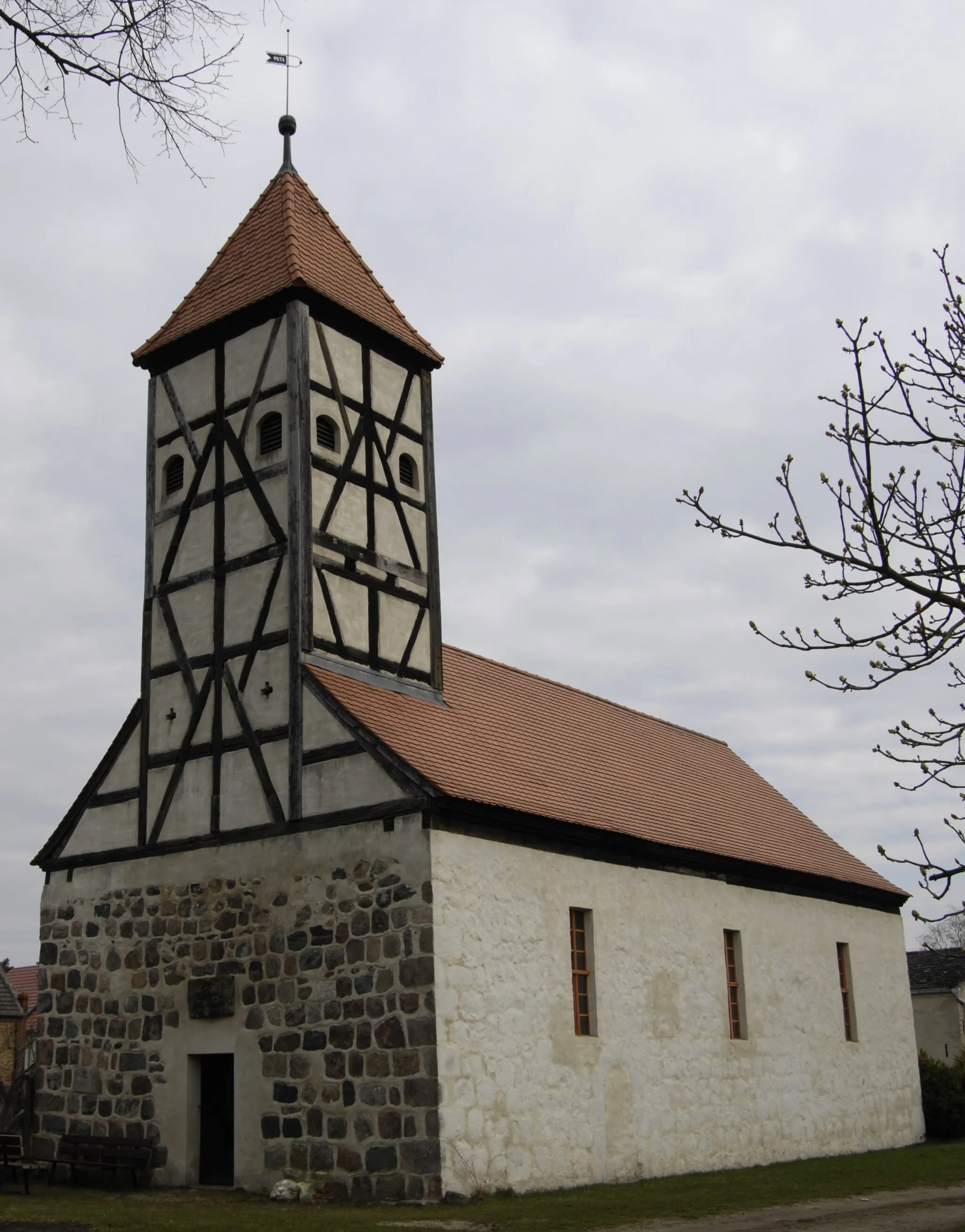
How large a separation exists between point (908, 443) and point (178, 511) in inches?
486

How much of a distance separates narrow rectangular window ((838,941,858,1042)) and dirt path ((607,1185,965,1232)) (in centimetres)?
779

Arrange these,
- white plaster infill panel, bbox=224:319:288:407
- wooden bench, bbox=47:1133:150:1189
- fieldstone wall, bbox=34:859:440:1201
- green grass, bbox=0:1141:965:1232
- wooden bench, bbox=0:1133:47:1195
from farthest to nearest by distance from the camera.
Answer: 1. white plaster infill panel, bbox=224:319:288:407
2. wooden bench, bbox=47:1133:150:1189
3. wooden bench, bbox=0:1133:47:1195
4. fieldstone wall, bbox=34:859:440:1201
5. green grass, bbox=0:1141:965:1232

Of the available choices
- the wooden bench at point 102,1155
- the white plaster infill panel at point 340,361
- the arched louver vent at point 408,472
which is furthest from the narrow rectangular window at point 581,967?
the white plaster infill panel at point 340,361

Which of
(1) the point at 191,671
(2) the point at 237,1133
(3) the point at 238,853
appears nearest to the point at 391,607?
(1) the point at 191,671

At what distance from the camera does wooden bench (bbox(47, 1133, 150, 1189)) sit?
15.2 meters

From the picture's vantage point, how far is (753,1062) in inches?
739

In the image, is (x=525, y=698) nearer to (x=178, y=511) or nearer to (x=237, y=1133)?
(x=178, y=511)

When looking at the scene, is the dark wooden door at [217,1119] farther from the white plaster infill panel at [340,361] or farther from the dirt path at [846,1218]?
the white plaster infill panel at [340,361]

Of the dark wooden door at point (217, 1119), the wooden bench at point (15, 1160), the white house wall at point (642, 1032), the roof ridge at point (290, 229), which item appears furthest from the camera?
the roof ridge at point (290, 229)

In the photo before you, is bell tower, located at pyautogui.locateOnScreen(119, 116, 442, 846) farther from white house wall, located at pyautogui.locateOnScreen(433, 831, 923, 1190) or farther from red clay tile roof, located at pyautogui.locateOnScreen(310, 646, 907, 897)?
white house wall, located at pyautogui.locateOnScreen(433, 831, 923, 1190)

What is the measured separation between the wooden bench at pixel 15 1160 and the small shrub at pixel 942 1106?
1599 centimetres

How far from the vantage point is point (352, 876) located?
47.3 feet

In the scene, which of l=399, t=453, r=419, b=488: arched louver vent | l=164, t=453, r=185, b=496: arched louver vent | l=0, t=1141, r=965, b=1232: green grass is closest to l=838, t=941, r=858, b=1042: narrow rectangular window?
l=0, t=1141, r=965, b=1232: green grass

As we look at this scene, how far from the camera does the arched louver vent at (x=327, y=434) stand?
16.9 meters
